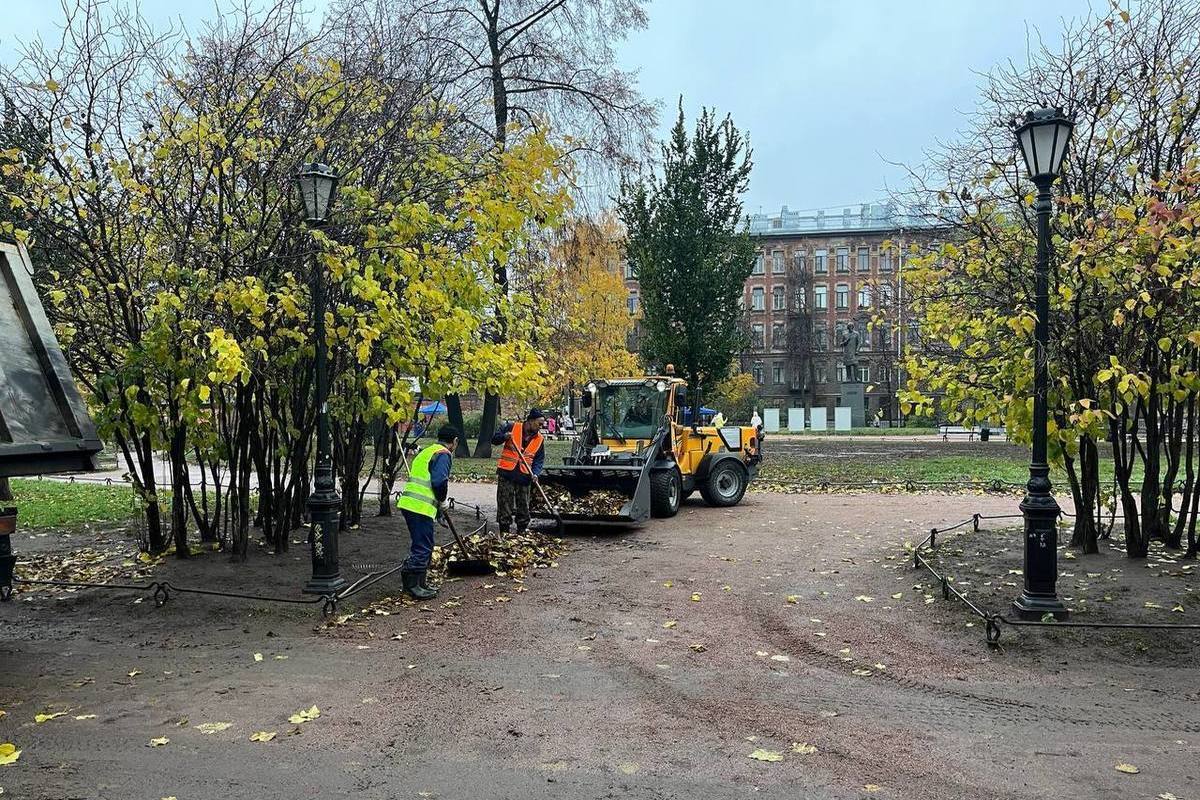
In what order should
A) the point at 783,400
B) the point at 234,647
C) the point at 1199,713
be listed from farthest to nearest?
the point at 783,400, the point at 234,647, the point at 1199,713

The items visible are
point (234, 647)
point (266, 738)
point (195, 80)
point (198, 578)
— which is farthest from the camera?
point (195, 80)

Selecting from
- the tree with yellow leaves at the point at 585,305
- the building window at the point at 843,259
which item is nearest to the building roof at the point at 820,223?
the building window at the point at 843,259

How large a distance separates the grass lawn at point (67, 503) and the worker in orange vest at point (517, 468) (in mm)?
6201

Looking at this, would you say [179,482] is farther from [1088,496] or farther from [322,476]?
[1088,496]

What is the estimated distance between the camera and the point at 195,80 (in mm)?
9773

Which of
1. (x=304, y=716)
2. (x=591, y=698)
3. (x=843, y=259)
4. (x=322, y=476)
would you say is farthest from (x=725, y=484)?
(x=843, y=259)

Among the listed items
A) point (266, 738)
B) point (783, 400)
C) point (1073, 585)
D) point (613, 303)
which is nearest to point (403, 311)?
point (266, 738)

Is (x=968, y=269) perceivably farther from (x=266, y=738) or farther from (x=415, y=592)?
(x=266, y=738)

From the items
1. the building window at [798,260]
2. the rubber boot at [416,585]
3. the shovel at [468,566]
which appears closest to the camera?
the rubber boot at [416,585]

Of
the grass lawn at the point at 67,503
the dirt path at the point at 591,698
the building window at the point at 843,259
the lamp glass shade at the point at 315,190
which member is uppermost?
the building window at the point at 843,259

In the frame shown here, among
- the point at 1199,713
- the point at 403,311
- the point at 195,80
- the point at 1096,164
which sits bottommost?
the point at 1199,713

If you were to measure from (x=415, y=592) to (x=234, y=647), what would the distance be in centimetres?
197

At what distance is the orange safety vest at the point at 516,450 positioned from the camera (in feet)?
39.5

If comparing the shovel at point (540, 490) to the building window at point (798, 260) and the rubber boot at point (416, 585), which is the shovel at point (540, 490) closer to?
the rubber boot at point (416, 585)
